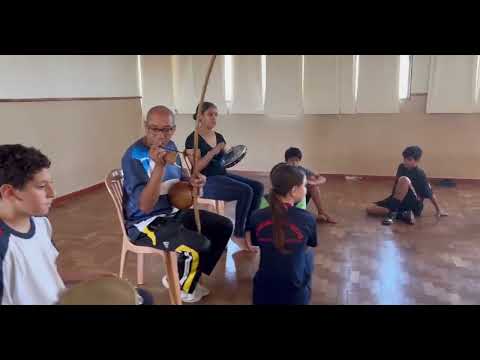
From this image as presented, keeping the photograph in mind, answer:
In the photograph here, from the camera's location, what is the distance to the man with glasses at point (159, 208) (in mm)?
1938

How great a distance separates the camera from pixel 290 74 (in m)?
5.32

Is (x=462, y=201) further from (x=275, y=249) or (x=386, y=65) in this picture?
(x=275, y=249)

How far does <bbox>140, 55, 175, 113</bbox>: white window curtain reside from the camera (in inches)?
228

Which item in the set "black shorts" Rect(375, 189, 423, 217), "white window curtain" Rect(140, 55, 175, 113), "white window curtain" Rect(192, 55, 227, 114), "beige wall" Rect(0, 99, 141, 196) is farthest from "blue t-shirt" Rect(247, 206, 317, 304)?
"white window curtain" Rect(140, 55, 175, 113)

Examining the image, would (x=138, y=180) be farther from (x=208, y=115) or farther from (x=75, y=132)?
(x=75, y=132)

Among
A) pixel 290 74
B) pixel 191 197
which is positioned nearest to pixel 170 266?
pixel 191 197

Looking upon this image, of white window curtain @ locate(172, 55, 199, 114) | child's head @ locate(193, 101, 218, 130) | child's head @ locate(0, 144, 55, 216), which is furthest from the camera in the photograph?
white window curtain @ locate(172, 55, 199, 114)

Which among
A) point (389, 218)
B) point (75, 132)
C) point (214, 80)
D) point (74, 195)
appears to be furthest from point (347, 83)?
point (74, 195)

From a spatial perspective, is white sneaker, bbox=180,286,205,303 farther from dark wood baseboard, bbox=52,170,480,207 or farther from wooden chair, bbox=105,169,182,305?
dark wood baseboard, bbox=52,170,480,207

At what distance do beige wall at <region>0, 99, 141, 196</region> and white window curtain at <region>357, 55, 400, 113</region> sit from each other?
2980 mm

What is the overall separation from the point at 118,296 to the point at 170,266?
766 millimetres

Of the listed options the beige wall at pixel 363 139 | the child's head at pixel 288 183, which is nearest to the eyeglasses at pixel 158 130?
the child's head at pixel 288 183

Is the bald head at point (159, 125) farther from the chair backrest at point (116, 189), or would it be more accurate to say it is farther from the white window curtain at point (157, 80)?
the white window curtain at point (157, 80)

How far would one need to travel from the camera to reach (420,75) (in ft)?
16.5
